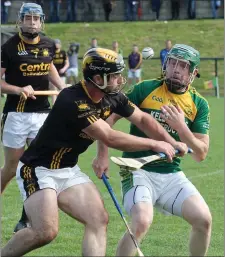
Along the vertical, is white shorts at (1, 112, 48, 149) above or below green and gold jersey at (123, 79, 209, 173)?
below

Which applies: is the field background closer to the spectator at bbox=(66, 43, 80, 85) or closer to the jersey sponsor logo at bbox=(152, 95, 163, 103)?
the jersey sponsor logo at bbox=(152, 95, 163, 103)

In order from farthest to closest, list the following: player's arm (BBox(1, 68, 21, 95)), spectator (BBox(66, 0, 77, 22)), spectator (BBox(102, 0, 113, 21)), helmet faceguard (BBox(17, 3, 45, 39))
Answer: spectator (BBox(66, 0, 77, 22))
spectator (BBox(102, 0, 113, 21))
helmet faceguard (BBox(17, 3, 45, 39))
player's arm (BBox(1, 68, 21, 95))

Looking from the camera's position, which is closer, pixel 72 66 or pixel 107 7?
pixel 72 66

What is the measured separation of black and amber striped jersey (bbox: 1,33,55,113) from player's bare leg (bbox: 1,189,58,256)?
10.2 feet

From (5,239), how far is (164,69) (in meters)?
2.52

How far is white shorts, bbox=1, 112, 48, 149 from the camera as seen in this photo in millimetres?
9938

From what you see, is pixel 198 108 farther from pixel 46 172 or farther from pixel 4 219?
pixel 4 219

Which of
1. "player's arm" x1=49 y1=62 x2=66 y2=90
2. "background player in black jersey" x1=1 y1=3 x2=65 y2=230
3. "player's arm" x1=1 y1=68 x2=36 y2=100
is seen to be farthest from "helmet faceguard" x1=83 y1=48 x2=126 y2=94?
"player's arm" x1=49 y1=62 x2=66 y2=90

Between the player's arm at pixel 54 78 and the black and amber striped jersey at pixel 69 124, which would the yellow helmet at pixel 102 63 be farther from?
the player's arm at pixel 54 78

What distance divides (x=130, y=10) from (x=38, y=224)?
4012 cm

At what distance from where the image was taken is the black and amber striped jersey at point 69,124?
272 inches

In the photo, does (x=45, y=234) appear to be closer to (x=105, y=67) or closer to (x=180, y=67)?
(x=105, y=67)

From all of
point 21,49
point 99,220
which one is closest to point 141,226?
point 99,220

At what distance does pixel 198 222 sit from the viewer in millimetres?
6988
